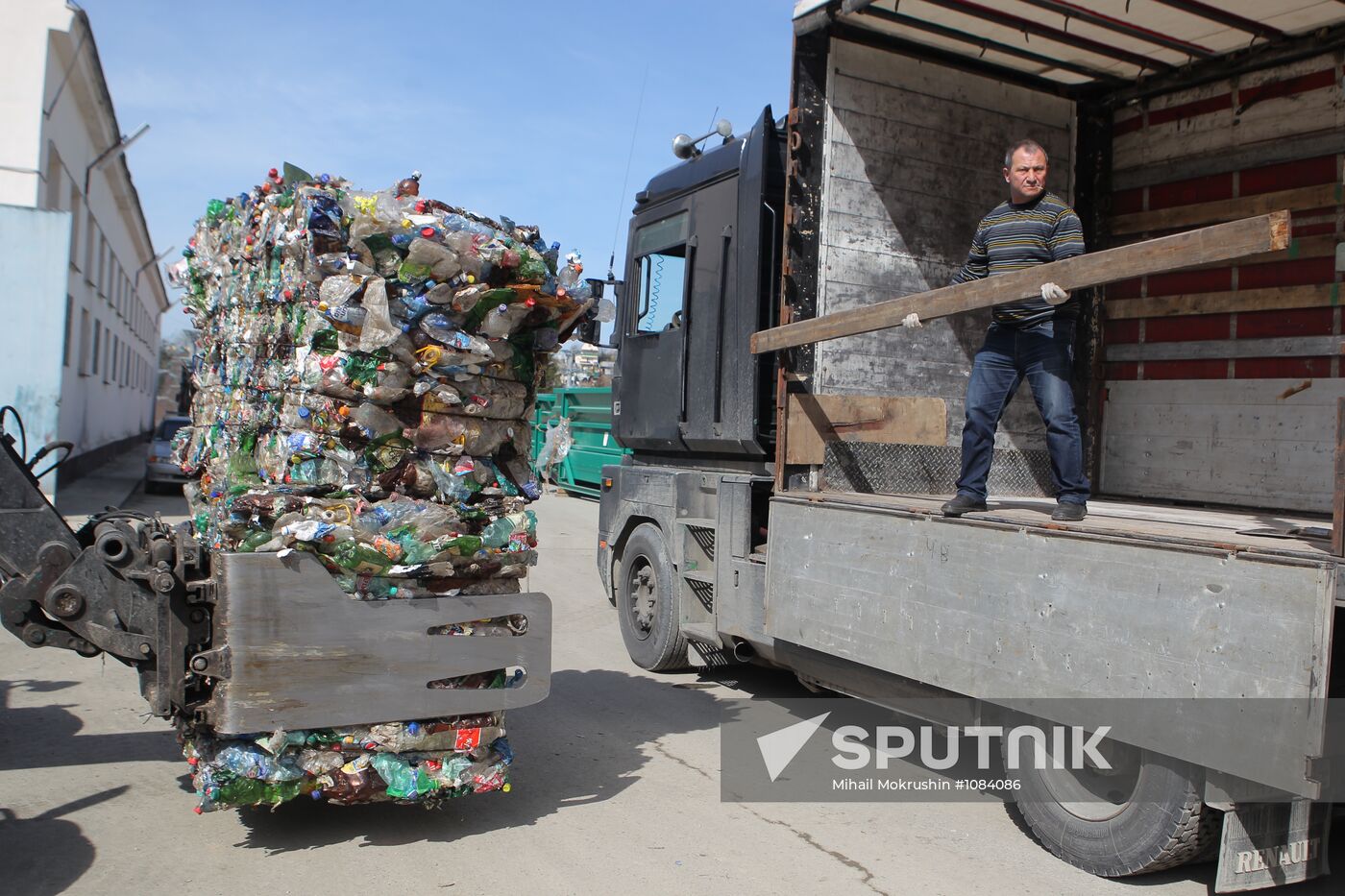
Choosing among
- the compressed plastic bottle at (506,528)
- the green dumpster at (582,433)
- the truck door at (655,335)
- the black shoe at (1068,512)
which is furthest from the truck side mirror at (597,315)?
the green dumpster at (582,433)

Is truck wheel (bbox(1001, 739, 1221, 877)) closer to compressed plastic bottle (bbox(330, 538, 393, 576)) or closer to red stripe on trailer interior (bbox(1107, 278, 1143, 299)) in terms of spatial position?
compressed plastic bottle (bbox(330, 538, 393, 576))

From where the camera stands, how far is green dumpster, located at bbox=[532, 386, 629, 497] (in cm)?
1911

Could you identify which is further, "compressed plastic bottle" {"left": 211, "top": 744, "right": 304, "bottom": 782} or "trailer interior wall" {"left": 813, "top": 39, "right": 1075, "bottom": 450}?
"trailer interior wall" {"left": 813, "top": 39, "right": 1075, "bottom": 450}

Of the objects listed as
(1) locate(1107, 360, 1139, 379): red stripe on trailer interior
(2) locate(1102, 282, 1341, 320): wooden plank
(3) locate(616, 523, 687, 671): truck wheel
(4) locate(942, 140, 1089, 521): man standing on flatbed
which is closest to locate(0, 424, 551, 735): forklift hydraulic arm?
(4) locate(942, 140, 1089, 521): man standing on flatbed

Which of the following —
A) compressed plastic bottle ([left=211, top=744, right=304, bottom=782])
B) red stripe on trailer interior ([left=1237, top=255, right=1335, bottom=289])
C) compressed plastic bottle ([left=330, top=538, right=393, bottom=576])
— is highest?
red stripe on trailer interior ([left=1237, top=255, right=1335, bottom=289])

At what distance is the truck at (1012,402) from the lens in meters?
3.71

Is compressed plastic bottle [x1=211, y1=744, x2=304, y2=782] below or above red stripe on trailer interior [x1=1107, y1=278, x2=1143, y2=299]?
below

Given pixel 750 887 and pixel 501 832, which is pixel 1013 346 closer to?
pixel 750 887

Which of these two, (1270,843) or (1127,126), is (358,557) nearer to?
(1270,843)

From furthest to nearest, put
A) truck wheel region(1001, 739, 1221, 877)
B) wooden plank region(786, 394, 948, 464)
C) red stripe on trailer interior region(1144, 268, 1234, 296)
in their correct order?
red stripe on trailer interior region(1144, 268, 1234, 296) < wooden plank region(786, 394, 948, 464) < truck wheel region(1001, 739, 1221, 877)

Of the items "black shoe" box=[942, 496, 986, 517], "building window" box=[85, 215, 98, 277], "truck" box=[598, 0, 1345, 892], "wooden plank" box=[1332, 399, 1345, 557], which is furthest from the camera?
"building window" box=[85, 215, 98, 277]

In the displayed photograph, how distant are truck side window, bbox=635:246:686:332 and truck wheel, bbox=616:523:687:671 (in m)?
1.46

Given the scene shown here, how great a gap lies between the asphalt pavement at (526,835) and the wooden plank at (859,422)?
1.74 meters

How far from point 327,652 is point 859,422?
3.08 m
